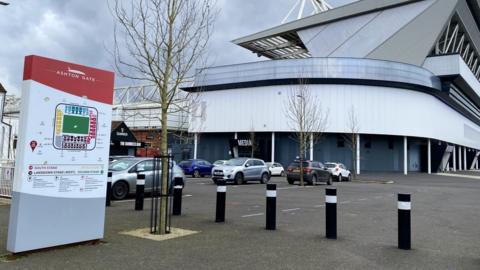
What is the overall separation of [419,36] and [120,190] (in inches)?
2029

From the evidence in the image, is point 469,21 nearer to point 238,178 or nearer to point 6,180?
point 238,178

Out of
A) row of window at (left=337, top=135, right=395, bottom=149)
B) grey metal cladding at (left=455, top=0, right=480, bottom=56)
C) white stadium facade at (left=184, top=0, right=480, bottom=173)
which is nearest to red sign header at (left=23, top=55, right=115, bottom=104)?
white stadium facade at (left=184, top=0, right=480, bottom=173)

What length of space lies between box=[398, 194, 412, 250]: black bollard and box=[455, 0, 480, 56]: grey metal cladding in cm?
6207

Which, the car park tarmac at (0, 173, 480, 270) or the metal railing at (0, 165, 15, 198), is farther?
the metal railing at (0, 165, 15, 198)

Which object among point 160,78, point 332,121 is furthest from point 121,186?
point 332,121

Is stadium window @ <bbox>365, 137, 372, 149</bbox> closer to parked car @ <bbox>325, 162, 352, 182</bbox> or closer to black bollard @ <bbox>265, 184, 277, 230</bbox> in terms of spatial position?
parked car @ <bbox>325, 162, 352, 182</bbox>

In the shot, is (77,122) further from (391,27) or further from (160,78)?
(391,27)

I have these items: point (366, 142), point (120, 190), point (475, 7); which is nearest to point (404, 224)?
point (120, 190)

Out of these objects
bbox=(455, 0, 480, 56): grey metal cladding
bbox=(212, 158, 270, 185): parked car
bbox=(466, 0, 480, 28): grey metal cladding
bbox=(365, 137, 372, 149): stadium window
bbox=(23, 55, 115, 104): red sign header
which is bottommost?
bbox=(212, 158, 270, 185): parked car

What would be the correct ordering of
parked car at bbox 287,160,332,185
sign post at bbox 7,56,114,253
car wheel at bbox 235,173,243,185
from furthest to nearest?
parked car at bbox 287,160,332,185, car wheel at bbox 235,173,243,185, sign post at bbox 7,56,114,253

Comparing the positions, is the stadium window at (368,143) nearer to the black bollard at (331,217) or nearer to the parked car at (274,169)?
the parked car at (274,169)

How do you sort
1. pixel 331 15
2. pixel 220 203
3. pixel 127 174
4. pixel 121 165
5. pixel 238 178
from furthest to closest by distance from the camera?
pixel 331 15 → pixel 238 178 → pixel 121 165 → pixel 127 174 → pixel 220 203

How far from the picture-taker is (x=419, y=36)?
55.8 meters

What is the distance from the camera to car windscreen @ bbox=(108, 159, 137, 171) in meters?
16.0
